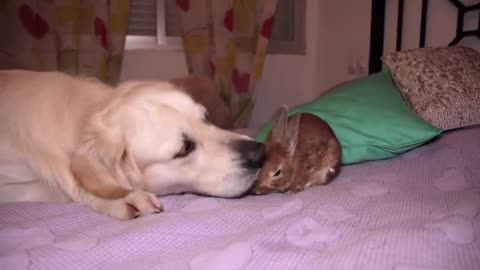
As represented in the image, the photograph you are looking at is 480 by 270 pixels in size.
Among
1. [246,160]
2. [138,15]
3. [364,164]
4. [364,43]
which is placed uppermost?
[138,15]

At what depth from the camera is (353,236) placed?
705 mm

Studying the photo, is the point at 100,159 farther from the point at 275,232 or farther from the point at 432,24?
the point at 432,24

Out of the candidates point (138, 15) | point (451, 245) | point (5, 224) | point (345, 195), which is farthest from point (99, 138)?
point (138, 15)

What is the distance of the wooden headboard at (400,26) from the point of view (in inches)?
79.5

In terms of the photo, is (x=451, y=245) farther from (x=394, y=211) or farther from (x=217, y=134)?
(x=217, y=134)

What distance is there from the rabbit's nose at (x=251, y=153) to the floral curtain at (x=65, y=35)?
139cm

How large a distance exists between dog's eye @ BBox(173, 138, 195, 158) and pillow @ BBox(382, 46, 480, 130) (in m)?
0.91

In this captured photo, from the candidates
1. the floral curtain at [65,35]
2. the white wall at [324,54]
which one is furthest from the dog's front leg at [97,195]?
the white wall at [324,54]

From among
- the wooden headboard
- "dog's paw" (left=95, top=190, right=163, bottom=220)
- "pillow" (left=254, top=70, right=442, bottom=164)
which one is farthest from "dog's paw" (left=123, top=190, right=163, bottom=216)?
the wooden headboard

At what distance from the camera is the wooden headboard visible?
2.02 m

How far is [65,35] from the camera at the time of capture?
2.03 m

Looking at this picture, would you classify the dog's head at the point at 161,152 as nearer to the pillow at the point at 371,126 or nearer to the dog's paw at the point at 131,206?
the dog's paw at the point at 131,206

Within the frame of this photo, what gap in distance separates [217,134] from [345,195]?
14.2 inches

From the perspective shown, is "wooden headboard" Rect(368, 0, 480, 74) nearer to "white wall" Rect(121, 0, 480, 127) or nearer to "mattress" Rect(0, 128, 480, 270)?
"white wall" Rect(121, 0, 480, 127)
